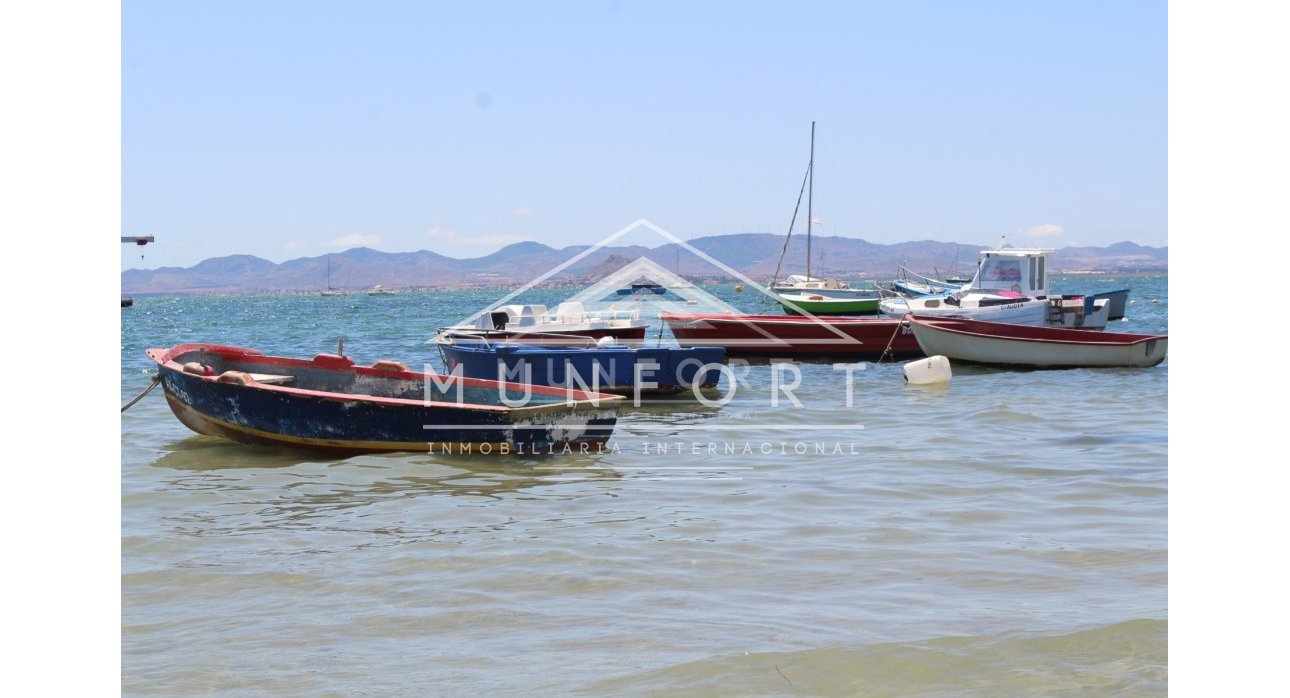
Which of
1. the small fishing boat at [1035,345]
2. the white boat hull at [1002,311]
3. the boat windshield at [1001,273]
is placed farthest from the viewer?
the boat windshield at [1001,273]

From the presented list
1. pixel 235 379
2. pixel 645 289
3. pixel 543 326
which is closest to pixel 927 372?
pixel 543 326

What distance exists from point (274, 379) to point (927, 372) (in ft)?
35.2

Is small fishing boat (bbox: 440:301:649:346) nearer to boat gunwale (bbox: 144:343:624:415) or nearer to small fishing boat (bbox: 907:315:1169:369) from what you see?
boat gunwale (bbox: 144:343:624:415)

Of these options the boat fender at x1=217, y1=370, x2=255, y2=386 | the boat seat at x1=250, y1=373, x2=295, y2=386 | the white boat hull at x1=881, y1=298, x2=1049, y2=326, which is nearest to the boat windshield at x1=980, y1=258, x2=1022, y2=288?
the white boat hull at x1=881, y1=298, x2=1049, y2=326

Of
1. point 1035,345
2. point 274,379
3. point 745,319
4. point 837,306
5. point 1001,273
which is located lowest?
point 274,379

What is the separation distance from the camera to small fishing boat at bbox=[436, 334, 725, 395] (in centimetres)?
1567

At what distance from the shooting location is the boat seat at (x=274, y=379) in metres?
12.5

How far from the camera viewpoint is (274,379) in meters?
12.6

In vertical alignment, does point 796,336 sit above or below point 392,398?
above

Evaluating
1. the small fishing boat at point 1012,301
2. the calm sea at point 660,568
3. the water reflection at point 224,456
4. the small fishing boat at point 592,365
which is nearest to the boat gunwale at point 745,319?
the small fishing boat at point 1012,301

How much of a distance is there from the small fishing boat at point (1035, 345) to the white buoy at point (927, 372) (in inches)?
91.0

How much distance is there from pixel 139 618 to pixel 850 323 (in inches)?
725

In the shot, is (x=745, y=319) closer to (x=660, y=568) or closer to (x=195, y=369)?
(x=195, y=369)

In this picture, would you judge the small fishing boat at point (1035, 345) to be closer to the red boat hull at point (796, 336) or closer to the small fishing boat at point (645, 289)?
the red boat hull at point (796, 336)
